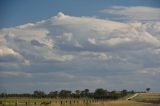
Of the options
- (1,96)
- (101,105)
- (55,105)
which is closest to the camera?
(55,105)

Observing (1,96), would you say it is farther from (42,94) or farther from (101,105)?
(101,105)

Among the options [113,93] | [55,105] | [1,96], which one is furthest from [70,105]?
[113,93]

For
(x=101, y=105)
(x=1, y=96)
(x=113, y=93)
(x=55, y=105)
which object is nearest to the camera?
(x=55, y=105)

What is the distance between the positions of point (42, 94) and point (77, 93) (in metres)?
11.0

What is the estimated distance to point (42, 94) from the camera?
93000 millimetres

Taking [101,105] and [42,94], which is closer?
[101,105]

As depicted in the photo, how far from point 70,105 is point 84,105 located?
107 inches

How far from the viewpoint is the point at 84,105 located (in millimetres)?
46625

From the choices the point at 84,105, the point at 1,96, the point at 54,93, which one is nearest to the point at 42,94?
the point at 54,93

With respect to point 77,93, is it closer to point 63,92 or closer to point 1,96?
point 63,92

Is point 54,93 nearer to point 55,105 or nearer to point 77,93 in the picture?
point 77,93

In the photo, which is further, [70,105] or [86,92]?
[86,92]

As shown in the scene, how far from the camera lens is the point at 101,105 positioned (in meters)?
45.8

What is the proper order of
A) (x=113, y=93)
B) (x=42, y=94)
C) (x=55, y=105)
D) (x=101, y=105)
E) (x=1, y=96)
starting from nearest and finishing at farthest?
(x=55, y=105), (x=101, y=105), (x=1, y=96), (x=42, y=94), (x=113, y=93)
